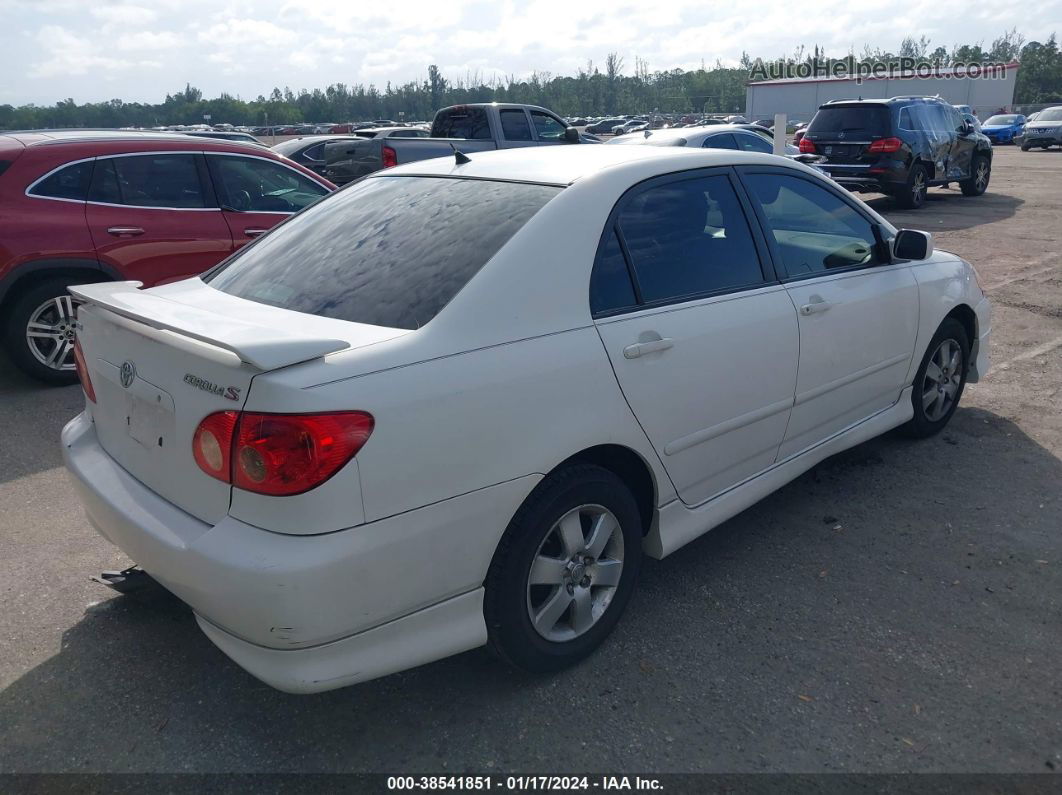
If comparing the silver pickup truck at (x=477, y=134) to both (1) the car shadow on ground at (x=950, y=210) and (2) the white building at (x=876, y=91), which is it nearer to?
(1) the car shadow on ground at (x=950, y=210)

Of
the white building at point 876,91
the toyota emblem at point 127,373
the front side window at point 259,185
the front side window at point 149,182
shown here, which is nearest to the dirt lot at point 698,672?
the toyota emblem at point 127,373

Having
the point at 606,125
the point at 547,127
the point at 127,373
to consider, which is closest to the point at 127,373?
the point at 127,373

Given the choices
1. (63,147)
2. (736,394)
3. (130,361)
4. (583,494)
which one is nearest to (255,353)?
(130,361)

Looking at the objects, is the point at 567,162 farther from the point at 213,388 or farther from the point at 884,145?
the point at 884,145

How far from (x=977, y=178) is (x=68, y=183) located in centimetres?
1766

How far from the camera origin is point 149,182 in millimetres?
6637

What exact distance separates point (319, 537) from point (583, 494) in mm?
934

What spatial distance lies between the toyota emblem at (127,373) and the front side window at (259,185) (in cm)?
450

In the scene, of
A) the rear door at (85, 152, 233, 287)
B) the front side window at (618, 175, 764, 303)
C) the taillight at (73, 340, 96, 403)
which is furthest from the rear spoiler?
the rear door at (85, 152, 233, 287)

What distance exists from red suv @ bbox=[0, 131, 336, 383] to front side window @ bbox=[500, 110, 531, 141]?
7.50 meters

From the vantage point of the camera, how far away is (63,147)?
6316 mm

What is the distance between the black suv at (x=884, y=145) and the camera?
15.5 m

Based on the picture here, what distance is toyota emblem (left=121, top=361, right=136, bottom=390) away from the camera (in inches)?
110

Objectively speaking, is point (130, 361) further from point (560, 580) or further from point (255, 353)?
point (560, 580)
